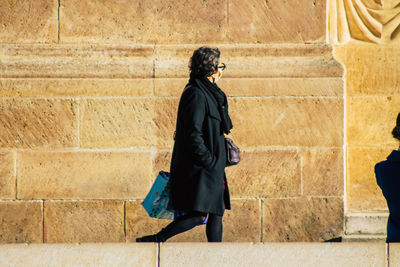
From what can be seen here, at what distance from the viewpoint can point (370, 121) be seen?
6.52 meters

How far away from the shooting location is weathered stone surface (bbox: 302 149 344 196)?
19.8 ft

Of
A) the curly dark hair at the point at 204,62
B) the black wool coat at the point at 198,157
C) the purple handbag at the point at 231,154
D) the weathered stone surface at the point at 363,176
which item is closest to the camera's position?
the black wool coat at the point at 198,157

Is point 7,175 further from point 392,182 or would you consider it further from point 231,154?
point 392,182

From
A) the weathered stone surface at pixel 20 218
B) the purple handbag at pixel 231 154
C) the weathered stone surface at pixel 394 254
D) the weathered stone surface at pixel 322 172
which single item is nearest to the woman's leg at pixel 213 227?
the purple handbag at pixel 231 154

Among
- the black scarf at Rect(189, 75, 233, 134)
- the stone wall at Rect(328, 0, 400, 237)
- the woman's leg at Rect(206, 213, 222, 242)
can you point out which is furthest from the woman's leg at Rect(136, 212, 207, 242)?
the stone wall at Rect(328, 0, 400, 237)

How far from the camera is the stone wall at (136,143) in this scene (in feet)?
19.7

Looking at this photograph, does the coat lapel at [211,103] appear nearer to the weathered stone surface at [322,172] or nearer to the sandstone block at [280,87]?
the sandstone block at [280,87]

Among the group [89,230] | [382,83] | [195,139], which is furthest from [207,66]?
[382,83]

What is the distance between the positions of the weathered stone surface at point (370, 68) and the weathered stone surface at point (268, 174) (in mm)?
1162

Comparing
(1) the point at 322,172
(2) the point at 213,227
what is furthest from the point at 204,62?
(1) the point at 322,172

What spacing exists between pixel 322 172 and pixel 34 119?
289 centimetres

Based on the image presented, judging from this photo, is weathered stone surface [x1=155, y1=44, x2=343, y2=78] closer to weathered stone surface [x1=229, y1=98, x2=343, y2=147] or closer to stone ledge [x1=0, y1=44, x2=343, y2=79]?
stone ledge [x1=0, y1=44, x2=343, y2=79]

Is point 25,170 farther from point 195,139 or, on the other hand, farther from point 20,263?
point 195,139

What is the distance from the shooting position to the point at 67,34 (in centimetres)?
613
